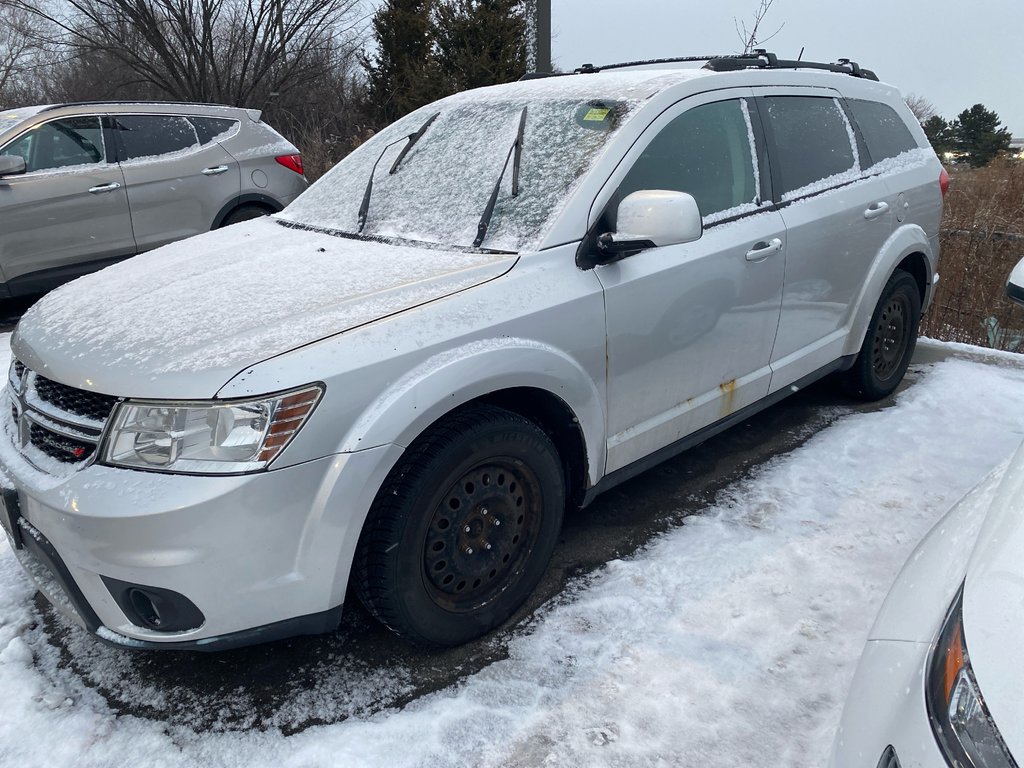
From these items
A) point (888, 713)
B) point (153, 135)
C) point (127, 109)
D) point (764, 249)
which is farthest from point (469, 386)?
point (127, 109)

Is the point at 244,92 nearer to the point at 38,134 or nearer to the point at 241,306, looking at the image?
the point at 38,134

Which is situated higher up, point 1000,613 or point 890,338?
point 1000,613

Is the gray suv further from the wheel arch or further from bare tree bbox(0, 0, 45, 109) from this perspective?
bare tree bbox(0, 0, 45, 109)

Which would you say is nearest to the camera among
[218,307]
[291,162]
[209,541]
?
[209,541]

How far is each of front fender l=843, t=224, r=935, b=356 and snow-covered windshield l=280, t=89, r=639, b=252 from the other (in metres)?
1.77

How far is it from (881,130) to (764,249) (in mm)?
1515

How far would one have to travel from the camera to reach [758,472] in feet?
11.8

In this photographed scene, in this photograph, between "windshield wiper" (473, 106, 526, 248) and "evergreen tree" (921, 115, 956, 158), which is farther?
"evergreen tree" (921, 115, 956, 158)

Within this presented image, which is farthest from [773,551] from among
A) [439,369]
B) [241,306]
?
[241,306]

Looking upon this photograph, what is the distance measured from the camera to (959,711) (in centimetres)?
117

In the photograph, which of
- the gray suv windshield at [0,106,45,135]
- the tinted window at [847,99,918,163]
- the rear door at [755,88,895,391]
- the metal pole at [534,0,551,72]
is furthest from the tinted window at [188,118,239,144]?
the tinted window at [847,99,918,163]

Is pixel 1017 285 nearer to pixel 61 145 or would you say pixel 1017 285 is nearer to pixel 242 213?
pixel 242 213

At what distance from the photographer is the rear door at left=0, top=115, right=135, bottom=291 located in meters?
5.98

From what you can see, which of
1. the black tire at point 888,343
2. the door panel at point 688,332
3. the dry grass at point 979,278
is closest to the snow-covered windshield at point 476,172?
the door panel at point 688,332
